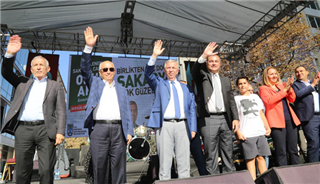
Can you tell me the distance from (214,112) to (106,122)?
128 centimetres

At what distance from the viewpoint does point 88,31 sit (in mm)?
2809

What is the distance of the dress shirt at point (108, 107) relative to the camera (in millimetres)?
2629

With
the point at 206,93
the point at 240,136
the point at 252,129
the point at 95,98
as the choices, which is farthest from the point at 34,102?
the point at 252,129

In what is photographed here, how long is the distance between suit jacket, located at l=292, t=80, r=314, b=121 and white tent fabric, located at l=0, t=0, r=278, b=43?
4.08 meters

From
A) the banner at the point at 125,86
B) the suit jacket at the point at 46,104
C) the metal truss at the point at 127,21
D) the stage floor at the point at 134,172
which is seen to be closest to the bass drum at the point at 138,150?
the stage floor at the point at 134,172

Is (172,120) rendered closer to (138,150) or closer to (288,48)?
(138,150)

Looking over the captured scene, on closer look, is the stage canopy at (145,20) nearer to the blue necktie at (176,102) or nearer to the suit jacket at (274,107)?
the suit jacket at (274,107)

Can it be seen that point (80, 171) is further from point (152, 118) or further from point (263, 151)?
point (263, 151)

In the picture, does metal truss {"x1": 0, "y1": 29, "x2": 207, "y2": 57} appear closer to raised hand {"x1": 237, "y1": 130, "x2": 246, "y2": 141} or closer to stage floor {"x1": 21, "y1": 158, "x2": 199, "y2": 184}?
stage floor {"x1": 21, "y1": 158, "x2": 199, "y2": 184}

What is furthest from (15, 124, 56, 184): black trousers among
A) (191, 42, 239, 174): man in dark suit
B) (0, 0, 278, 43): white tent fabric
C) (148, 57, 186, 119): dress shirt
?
(0, 0, 278, 43): white tent fabric

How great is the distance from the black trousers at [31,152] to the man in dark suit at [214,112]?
5.54 ft

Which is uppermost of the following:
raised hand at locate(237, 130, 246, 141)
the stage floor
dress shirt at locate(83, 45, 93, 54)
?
dress shirt at locate(83, 45, 93, 54)

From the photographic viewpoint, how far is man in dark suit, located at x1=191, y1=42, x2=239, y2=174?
2576 millimetres

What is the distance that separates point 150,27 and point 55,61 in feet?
11.8
